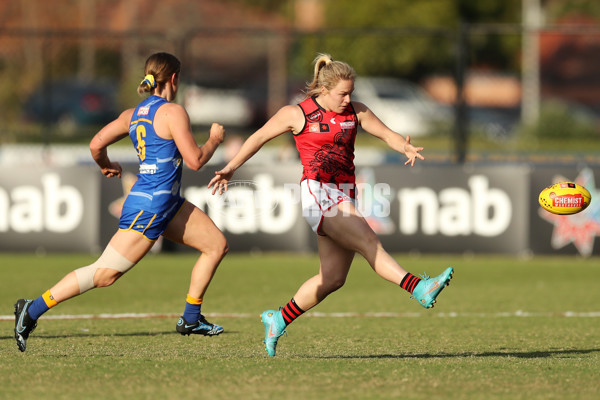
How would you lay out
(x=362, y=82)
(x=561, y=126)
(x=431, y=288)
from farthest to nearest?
(x=362, y=82) → (x=561, y=126) → (x=431, y=288)

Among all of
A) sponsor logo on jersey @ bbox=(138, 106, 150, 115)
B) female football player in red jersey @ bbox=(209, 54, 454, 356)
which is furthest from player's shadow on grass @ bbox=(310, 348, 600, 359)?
sponsor logo on jersey @ bbox=(138, 106, 150, 115)

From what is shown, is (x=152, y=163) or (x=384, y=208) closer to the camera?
(x=152, y=163)

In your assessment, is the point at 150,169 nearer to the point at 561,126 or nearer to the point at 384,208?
the point at 384,208

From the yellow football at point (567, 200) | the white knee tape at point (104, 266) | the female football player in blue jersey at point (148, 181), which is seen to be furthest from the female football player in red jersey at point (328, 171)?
the yellow football at point (567, 200)

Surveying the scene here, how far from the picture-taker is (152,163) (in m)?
8.05

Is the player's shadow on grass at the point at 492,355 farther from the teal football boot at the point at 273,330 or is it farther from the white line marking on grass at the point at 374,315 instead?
the white line marking on grass at the point at 374,315

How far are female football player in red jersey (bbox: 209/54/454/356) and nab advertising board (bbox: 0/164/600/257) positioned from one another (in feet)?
27.3

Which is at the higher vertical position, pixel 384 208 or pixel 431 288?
pixel 384 208

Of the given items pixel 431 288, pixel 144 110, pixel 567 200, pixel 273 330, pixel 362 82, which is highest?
pixel 362 82

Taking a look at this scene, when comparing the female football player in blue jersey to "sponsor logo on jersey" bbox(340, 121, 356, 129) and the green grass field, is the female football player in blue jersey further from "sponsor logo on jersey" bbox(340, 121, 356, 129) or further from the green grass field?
"sponsor logo on jersey" bbox(340, 121, 356, 129)

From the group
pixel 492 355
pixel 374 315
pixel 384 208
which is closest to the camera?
pixel 492 355

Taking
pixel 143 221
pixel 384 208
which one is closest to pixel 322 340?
pixel 143 221

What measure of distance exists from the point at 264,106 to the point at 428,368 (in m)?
26.0

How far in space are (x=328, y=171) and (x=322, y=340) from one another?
1787 mm
